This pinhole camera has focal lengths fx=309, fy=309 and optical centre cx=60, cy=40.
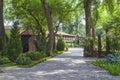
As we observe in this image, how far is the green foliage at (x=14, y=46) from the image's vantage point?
974 inches

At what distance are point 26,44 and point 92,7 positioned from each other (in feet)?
40.5

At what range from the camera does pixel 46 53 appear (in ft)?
109

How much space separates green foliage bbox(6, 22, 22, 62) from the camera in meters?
24.8

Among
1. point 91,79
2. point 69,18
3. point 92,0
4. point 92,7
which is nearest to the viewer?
point 91,79

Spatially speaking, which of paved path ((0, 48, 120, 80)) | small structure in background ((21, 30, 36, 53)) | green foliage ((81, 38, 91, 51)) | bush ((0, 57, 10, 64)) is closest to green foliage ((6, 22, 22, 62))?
bush ((0, 57, 10, 64))

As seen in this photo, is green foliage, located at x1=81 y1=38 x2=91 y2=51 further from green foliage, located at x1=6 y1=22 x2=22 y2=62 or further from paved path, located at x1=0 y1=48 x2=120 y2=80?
paved path, located at x1=0 y1=48 x2=120 y2=80

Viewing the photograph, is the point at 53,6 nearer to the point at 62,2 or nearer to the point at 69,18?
the point at 62,2

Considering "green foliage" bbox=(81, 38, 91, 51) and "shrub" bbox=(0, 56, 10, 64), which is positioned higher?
Result: "green foliage" bbox=(81, 38, 91, 51)

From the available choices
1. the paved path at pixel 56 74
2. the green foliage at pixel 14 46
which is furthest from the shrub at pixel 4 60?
the paved path at pixel 56 74

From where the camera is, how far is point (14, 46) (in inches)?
984

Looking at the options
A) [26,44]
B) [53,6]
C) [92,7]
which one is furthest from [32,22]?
[92,7]

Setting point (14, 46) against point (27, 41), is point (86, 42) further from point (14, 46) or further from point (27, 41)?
point (27, 41)

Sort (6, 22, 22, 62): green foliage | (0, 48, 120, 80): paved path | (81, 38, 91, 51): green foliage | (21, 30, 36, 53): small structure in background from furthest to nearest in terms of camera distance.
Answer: (21, 30, 36, 53): small structure in background → (81, 38, 91, 51): green foliage → (6, 22, 22, 62): green foliage → (0, 48, 120, 80): paved path

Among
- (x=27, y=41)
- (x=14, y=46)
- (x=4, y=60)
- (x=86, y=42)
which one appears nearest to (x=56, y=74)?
(x=4, y=60)
